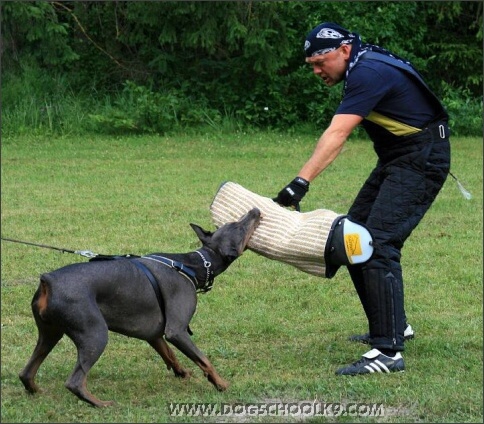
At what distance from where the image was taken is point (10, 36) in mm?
19984

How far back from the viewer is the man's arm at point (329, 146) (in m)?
5.48

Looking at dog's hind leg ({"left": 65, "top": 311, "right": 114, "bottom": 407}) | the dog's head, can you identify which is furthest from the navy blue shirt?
dog's hind leg ({"left": 65, "top": 311, "right": 114, "bottom": 407})

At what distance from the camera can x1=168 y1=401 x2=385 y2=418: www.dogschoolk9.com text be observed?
500 cm

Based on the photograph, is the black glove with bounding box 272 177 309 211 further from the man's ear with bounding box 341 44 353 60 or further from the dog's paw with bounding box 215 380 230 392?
the dog's paw with bounding box 215 380 230 392

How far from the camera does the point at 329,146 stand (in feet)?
18.0

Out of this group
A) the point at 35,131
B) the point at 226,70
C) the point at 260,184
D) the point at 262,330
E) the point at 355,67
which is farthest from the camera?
the point at 226,70

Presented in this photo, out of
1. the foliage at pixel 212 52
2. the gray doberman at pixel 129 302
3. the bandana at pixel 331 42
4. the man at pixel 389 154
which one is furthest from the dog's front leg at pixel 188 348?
the foliage at pixel 212 52

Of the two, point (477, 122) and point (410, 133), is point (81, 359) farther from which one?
point (477, 122)

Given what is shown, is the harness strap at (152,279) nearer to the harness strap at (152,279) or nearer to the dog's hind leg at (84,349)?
the harness strap at (152,279)

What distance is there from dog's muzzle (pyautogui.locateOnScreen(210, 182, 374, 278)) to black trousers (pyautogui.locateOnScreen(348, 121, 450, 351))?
0.20 m

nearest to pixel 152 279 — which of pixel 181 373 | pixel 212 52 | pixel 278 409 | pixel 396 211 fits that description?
pixel 181 373

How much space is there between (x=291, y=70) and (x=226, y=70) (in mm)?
1386

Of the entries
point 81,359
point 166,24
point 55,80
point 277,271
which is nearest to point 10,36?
point 55,80

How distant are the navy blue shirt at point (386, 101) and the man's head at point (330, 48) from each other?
13 centimetres
